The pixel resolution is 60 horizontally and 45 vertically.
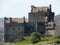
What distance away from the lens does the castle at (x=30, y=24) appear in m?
85.1

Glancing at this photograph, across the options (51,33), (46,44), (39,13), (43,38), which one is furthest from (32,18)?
(46,44)

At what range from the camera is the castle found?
279ft

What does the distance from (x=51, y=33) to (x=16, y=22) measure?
11004 millimetres

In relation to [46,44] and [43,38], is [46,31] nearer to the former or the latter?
[43,38]

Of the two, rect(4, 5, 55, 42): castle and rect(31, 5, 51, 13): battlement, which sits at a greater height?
rect(31, 5, 51, 13): battlement

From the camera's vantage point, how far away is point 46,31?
83250 millimetres

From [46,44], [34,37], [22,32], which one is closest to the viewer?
[46,44]

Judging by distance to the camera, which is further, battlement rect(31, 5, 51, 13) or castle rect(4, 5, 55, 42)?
battlement rect(31, 5, 51, 13)

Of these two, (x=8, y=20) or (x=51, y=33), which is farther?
(x=8, y=20)

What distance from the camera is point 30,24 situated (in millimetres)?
86438

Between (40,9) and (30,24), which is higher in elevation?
(40,9)

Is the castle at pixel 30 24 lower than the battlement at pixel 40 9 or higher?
lower

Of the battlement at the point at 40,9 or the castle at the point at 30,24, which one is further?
the battlement at the point at 40,9

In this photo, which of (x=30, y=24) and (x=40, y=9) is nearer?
(x=30, y=24)
